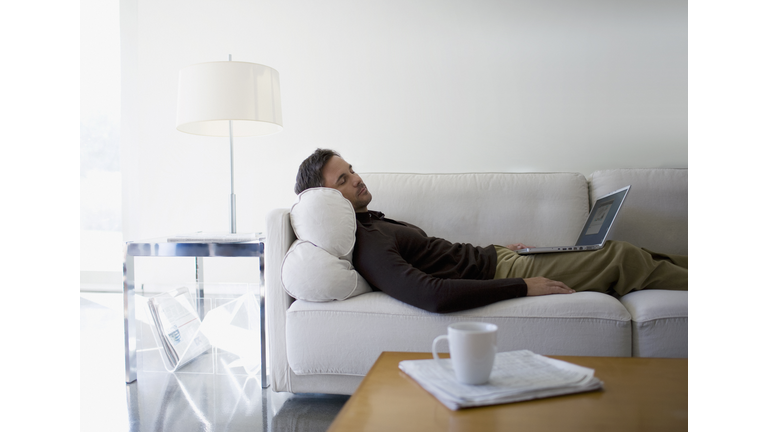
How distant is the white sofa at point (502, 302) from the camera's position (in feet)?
4.09

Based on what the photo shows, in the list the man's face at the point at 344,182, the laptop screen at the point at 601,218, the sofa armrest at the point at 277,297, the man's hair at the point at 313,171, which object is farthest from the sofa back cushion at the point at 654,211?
the sofa armrest at the point at 277,297

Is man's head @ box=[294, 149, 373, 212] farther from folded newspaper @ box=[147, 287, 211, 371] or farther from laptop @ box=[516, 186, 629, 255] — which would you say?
folded newspaper @ box=[147, 287, 211, 371]

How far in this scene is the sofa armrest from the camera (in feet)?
4.81

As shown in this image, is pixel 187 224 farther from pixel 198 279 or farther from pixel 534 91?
pixel 534 91

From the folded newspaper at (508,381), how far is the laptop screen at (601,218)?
3.30 ft

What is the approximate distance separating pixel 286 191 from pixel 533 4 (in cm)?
172

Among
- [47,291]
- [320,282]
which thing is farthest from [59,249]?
[320,282]

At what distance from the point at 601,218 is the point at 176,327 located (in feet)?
5.55

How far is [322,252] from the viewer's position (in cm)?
138

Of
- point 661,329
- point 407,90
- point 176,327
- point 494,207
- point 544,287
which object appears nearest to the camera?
point 661,329

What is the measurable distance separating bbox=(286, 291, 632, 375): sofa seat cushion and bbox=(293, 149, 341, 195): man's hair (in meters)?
0.48

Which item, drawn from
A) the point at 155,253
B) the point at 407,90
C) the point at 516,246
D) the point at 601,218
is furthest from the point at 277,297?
the point at 407,90

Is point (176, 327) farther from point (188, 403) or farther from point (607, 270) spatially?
point (607, 270)

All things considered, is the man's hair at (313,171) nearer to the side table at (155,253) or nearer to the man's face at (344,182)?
the man's face at (344,182)
